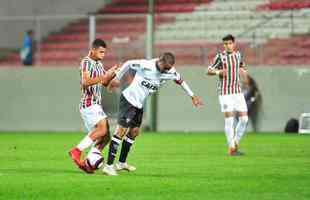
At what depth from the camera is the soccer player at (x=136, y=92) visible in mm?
15844

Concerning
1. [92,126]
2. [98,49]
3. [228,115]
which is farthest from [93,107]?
[228,115]

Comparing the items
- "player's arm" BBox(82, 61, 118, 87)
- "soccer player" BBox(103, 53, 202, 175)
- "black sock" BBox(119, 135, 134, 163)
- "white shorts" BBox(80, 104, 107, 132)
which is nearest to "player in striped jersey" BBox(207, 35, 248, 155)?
"soccer player" BBox(103, 53, 202, 175)

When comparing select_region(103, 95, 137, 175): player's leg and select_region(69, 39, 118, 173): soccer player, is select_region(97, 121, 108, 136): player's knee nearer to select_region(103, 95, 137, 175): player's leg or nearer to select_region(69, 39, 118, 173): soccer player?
select_region(69, 39, 118, 173): soccer player

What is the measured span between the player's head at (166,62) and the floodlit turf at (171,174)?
1.54 metres

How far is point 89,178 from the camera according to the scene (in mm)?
14586

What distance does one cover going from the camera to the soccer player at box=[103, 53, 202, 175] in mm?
15844

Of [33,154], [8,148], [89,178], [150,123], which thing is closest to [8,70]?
[150,123]

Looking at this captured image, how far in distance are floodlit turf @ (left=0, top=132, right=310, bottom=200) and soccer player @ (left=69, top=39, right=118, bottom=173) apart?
38cm

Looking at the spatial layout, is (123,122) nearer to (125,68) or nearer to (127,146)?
(127,146)

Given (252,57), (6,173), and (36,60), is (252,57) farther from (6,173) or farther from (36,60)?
(6,173)

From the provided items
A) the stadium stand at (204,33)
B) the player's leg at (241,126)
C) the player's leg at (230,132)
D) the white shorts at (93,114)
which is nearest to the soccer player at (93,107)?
the white shorts at (93,114)

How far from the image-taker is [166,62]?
15.8 meters

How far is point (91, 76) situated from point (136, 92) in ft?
2.70

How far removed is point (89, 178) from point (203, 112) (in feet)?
58.1
